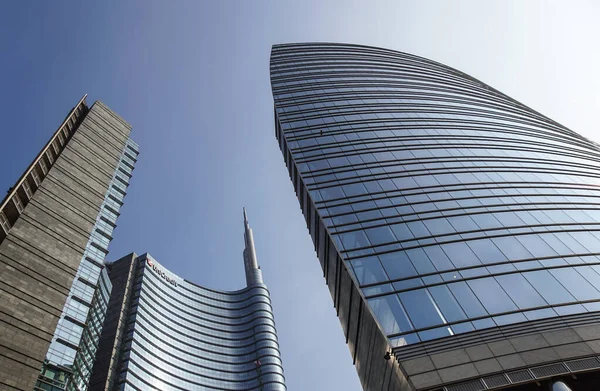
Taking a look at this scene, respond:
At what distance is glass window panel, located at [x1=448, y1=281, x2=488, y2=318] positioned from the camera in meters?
22.6

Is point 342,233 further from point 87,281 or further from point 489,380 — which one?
point 87,281

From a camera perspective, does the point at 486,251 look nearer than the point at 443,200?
Yes

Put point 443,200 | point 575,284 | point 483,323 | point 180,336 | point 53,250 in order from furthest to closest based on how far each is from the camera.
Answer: point 180,336
point 53,250
point 443,200
point 575,284
point 483,323

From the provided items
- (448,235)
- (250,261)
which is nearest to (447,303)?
(448,235)

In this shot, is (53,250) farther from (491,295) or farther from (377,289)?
(491,295)

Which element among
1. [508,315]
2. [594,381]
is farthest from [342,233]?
[594,381]

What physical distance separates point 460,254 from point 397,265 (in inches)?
174

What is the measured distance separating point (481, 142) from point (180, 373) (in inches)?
3450

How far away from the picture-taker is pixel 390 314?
76.1ft

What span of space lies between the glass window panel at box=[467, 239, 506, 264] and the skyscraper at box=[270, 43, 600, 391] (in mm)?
116

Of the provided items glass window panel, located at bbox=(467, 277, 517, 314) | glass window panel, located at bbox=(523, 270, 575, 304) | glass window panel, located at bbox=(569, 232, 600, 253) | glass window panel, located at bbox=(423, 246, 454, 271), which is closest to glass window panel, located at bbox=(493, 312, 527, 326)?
glass window panel, located at bbox=(467, 277, 517, 314)

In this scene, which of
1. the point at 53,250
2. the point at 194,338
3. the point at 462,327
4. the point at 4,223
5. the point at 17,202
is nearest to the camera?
the point at 462,327

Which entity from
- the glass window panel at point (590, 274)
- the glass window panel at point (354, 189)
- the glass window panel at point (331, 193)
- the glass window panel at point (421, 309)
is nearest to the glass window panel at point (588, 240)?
the glass window panel at point (590, 274)

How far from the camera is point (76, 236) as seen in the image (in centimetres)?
4550
